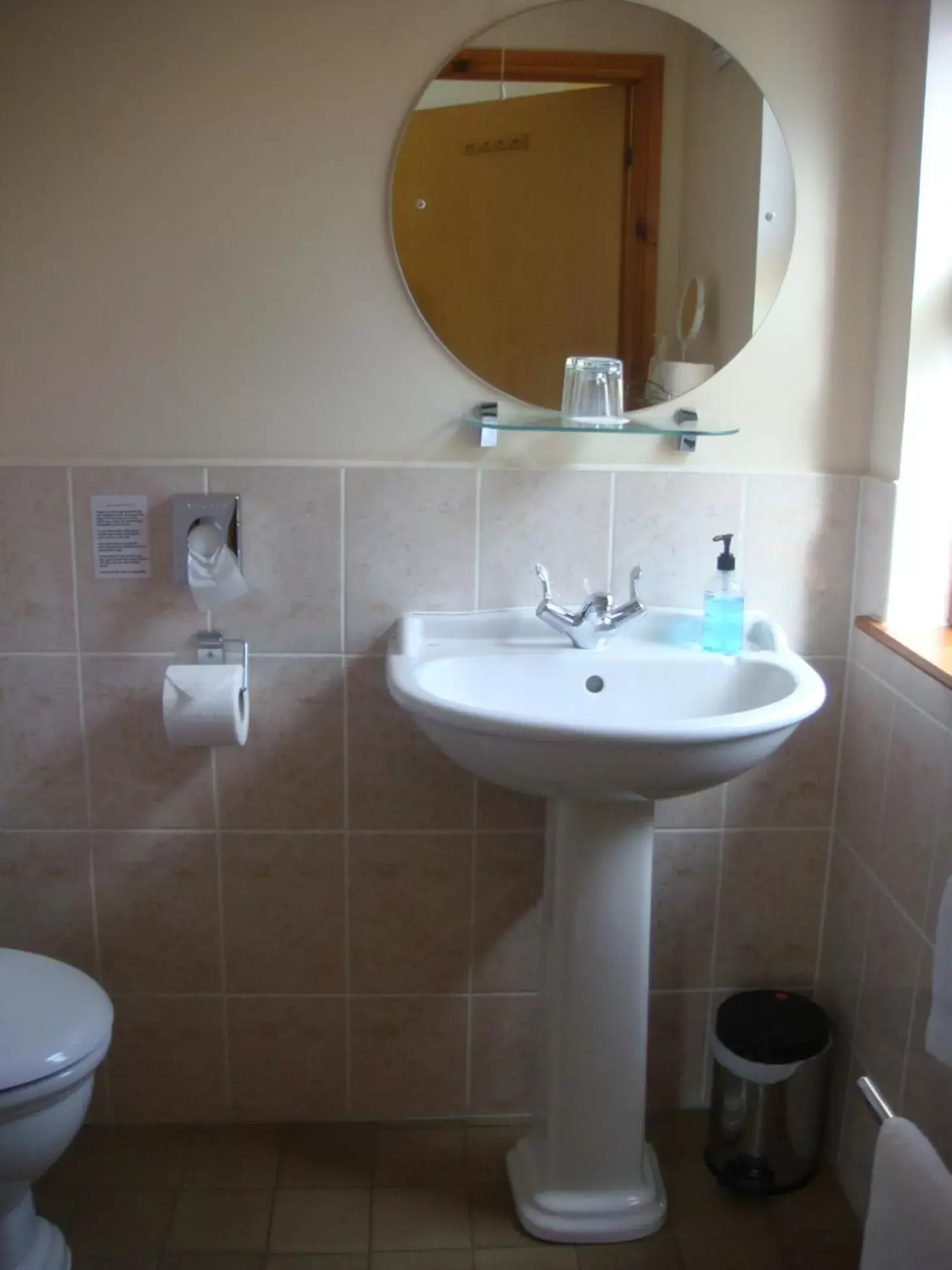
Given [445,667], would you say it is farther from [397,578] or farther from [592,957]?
[592,957]

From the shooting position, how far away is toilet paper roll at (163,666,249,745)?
68.0 inches

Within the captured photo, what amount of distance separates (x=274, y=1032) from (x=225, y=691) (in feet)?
2.12

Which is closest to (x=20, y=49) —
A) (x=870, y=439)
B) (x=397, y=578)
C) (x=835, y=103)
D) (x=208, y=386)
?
(x=208, y=386)

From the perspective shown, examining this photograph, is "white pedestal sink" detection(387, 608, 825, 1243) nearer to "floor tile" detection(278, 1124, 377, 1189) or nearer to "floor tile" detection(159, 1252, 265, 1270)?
"floor tile" detection(278, 1124, 377, 1189)

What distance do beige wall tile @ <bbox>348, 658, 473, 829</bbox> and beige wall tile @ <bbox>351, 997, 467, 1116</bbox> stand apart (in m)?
0.32

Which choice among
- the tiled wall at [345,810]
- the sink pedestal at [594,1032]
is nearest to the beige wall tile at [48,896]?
the tiled wall at [345,810]

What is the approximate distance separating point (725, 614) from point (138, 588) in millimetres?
896

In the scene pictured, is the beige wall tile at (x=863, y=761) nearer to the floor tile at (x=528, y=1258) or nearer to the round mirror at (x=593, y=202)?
the round mirror at (x=593, y=202)

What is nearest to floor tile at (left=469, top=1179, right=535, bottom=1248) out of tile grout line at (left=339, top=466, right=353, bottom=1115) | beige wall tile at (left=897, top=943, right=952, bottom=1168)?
tile grout line at (left=339, top=466, right=353, bottom=1115)

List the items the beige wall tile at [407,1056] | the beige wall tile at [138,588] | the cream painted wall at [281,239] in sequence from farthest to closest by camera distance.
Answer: the beige wall tile at [407,1056], the beige wall tile at [138,588], the cream painted wall at [281,239]

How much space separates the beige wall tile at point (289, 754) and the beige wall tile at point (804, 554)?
690 mm

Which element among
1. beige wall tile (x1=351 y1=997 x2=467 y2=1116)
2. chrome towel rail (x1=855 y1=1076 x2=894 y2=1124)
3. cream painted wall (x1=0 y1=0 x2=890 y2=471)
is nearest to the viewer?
chrome towel rail (x1=855 y1=1076 x2=894 y2=1124)

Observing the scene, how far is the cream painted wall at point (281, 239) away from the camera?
1.70 m

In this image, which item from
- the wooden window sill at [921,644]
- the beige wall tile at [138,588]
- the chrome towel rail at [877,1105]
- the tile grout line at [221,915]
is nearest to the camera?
the chrome towel rail at [877,1105]
